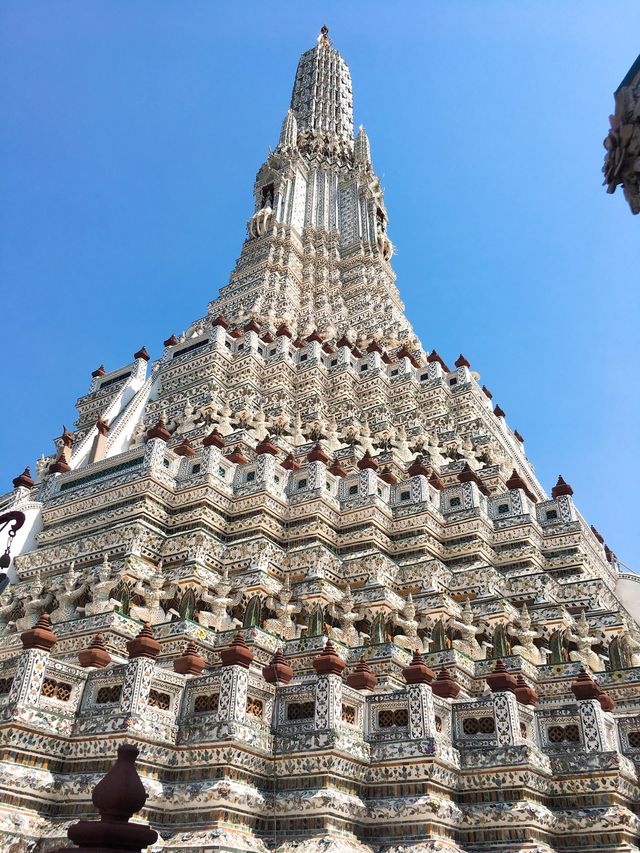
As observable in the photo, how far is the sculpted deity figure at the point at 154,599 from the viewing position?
51.3 feet

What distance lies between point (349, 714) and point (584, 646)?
6944mm

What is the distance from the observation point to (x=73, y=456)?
24.1 metres

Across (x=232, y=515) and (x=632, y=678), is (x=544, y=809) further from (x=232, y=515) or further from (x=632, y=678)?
(x=232, y=515)

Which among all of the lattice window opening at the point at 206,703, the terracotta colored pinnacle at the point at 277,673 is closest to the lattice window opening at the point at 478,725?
the terracotta colored pinnacle at the point at 277,673

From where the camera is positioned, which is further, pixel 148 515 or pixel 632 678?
pixel 148 515

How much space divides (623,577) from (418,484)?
25.0 feet

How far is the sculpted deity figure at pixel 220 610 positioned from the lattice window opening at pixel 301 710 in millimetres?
4368

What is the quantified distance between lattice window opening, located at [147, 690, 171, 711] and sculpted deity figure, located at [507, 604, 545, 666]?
7622mm

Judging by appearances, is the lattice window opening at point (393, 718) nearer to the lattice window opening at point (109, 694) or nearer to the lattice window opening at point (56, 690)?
the lattice window opening at point (109, 694)

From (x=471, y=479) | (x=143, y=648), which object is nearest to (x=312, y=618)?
(x=143, y=648)

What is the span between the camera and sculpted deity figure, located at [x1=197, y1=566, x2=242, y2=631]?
1558cm

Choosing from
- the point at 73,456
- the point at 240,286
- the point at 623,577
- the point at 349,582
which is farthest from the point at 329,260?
the point at 349,582

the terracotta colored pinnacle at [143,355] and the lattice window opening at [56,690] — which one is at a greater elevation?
the terracotta colored pinnacle at [143,355]

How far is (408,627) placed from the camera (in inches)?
637
